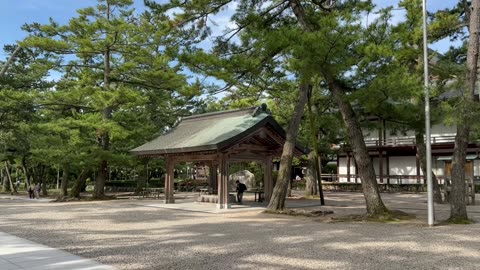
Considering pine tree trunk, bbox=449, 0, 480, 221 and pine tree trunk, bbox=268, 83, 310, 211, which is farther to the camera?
pine tree trunk, bbox=268, 83, 310, 211

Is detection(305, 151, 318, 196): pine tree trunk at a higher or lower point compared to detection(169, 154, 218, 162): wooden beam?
lower

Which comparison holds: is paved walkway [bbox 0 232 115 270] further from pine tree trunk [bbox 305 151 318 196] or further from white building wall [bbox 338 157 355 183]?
white building wall [bbox 338 157 355 183]

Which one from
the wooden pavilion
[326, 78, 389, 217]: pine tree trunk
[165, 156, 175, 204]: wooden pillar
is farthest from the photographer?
[165, 156, 175, 204]: wooden pillar

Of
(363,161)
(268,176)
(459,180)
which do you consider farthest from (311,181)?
(459,180)

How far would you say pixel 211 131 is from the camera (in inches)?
747

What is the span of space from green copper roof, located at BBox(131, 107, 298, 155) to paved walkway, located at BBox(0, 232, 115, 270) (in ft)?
27.2

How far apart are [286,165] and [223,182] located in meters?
2.78

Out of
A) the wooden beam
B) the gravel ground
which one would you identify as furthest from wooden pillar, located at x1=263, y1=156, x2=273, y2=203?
the gravel ground

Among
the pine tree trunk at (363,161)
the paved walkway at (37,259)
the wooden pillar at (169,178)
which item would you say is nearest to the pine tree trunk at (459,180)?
the pine tree trunk at (363,161)

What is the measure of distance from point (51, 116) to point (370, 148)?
25.0 m

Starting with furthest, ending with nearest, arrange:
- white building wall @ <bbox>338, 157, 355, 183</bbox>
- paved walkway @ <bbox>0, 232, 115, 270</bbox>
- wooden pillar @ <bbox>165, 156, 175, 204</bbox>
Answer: white building wall @ <bbox>338, 157, 355, 183</bbox> < wooden pillar @ <bbox>165, 156, 175, 204</bbox> < paved walkway @ <bbox>0, 232, 115, 270</bbox>

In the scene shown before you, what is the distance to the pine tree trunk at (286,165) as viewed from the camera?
15930mm

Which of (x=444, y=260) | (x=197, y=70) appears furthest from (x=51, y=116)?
(x=444, y=260)

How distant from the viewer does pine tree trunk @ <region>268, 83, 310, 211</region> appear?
15.9m
